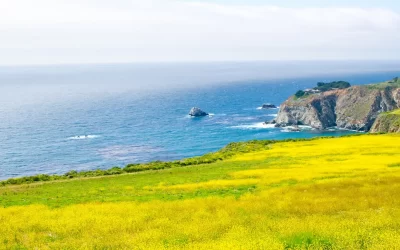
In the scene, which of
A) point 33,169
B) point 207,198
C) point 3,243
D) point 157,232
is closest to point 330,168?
point 207,198

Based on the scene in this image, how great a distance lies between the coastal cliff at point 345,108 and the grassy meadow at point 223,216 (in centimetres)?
15492

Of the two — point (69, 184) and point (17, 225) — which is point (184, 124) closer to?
point (69, 184)

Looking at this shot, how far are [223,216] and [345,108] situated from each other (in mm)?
183400

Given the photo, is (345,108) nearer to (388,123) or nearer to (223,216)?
(388,123)

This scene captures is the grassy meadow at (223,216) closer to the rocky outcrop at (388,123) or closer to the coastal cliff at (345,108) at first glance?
the rocky outcrop at (388,123)

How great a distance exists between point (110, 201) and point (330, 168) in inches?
1025

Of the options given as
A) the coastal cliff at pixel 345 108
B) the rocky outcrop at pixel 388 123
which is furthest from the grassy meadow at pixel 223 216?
the coastal cliff at pixel 345 108

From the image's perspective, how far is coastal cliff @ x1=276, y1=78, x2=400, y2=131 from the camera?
184000 mm

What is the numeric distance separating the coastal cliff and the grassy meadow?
155 meters

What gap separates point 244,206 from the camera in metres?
26.7

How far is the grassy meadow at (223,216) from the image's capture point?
62.4 feet

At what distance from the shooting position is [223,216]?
24391 millimetres

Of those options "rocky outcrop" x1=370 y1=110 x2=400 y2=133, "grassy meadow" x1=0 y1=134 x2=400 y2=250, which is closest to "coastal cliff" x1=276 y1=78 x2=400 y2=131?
"rocky outcrop" x1=370 y1=110 x2=400 y2=133

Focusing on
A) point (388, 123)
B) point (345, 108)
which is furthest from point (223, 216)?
point (345, 108)
